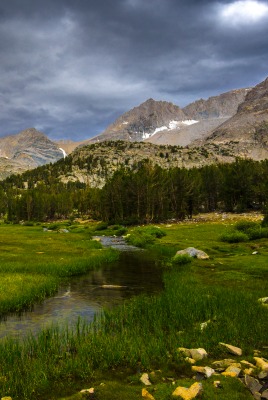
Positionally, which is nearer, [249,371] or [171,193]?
[249,371]

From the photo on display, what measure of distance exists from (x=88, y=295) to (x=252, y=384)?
52.0ft

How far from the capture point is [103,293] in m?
25.0

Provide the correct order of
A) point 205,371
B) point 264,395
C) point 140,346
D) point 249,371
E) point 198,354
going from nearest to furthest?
point 264,395 → point 249,371 → point 205,371 → point 198,354 → point 140,346

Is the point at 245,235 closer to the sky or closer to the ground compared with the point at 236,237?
closer to the sky

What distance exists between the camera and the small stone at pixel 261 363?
1108 cm

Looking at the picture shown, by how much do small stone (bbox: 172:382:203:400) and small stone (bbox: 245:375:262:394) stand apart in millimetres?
1554

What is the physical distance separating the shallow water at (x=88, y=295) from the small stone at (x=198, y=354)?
715cm

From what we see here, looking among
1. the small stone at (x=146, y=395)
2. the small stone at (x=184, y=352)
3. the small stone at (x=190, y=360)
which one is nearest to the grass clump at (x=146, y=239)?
the small stone at (x=184, y=352)

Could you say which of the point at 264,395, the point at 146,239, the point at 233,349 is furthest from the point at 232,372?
the point at 146,239

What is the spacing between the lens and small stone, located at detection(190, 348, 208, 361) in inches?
491

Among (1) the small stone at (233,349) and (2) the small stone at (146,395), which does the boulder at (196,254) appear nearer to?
(1) the small stone at (233,349)

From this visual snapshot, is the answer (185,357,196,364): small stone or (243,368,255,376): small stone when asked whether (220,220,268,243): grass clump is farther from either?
(243,368,255,376): small stone

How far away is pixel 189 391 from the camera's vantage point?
32.1 ft

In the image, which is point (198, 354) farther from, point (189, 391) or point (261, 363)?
point (189, 391)
